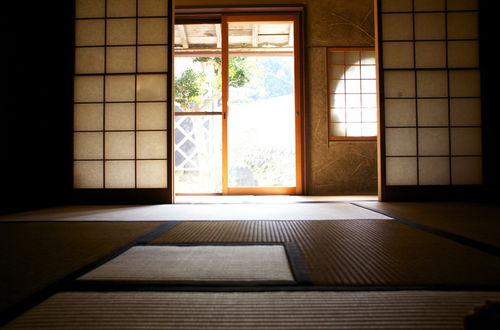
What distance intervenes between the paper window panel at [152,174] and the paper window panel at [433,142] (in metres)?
2.48

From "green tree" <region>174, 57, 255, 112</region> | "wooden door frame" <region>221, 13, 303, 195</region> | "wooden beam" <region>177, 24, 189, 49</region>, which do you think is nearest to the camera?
"wooden door frame" <region>221, 13, 303, 195</region>

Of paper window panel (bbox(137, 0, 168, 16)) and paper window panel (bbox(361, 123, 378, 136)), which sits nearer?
paper window panel (bbox(137, 0, 168, 16))

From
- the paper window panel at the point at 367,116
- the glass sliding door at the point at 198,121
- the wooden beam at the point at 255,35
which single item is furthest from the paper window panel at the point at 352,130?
the glass sliding door at the point at 198,121

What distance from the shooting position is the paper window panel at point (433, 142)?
277 cm

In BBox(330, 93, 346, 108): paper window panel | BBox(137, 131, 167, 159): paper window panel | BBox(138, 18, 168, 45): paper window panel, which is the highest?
BBox(138, 18, 168, 45): paper window panel

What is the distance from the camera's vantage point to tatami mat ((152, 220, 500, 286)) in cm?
80

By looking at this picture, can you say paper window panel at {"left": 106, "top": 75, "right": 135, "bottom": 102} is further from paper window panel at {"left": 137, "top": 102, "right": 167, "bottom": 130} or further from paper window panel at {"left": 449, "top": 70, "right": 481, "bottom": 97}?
paper window panel at {"left": 449, "top": 70, "right": 481, "bottom": 97}

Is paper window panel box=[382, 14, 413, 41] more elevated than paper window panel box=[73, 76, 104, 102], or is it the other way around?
paper window panel box=[382, 14, 413, 41]

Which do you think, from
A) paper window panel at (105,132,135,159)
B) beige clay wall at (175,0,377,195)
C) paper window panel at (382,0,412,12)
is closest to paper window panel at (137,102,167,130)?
paper window panel at (105,132,135,159)

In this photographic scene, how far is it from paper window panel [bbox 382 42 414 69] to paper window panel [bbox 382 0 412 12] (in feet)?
1.11

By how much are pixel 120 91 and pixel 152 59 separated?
0.45 meters

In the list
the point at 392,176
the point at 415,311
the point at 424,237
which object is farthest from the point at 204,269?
the point at 392,176

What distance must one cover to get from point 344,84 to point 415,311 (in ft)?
12.8

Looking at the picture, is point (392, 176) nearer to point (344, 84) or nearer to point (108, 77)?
point (344, 84)
